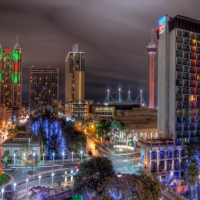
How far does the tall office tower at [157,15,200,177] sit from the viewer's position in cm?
4728

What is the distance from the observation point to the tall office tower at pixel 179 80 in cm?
4728

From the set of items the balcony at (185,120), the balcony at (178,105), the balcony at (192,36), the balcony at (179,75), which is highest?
the balcony at (192,36)

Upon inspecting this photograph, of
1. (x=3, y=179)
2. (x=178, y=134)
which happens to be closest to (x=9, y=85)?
(x=3, y=179)

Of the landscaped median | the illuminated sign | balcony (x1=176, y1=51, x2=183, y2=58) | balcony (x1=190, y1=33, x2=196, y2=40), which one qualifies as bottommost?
the landscaped median

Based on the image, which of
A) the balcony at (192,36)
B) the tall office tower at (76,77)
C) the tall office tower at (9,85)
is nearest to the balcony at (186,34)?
the balcony at (192,36)

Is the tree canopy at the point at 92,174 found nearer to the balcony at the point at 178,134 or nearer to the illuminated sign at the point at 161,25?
the balcony at the point at 178,134

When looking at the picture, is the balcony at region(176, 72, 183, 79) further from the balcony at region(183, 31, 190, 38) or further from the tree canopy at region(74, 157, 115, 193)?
the tree canopy at region(74, 157, 115, 193)

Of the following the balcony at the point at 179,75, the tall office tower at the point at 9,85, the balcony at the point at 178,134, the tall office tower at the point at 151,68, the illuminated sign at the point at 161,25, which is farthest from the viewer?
the tall office tower at the point at 9,85

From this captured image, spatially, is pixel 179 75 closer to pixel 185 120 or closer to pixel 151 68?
pixel 185 120

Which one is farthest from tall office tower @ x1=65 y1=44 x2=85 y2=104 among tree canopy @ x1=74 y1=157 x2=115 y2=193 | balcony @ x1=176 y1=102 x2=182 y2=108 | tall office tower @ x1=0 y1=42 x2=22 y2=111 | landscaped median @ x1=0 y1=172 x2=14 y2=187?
tree canopy @ x1=74 y1=157 x2=115 y2=193

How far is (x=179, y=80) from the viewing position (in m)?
47.6

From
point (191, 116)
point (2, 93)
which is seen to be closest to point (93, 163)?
point (191, 116)

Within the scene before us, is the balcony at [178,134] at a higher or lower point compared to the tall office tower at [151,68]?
lower

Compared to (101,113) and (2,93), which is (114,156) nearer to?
(101,113)
